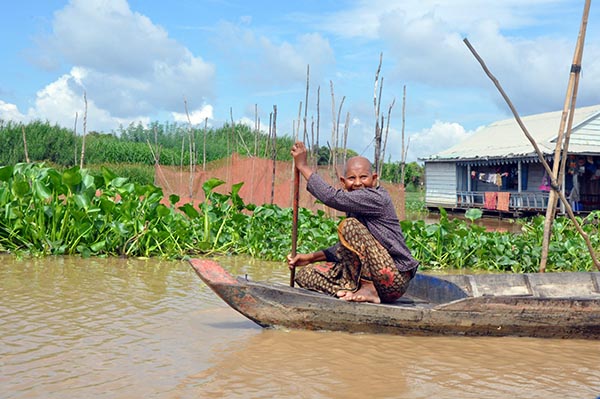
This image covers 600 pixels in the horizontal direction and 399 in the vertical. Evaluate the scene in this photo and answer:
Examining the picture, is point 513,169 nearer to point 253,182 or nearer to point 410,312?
point 253,182

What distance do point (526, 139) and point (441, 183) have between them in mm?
4329

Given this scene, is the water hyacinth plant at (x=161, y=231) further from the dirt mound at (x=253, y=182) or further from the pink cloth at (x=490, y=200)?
the pink cloth at (x=490, y=200)

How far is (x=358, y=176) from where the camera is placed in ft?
13.9

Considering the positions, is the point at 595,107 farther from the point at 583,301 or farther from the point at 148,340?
the point at 148,340

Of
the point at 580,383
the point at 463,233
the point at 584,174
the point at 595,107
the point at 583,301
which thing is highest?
the point at 595,107

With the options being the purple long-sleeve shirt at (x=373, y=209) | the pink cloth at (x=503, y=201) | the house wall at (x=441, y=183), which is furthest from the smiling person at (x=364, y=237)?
the house wall at (x=441, y=183)

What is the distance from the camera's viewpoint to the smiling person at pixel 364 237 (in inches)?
163

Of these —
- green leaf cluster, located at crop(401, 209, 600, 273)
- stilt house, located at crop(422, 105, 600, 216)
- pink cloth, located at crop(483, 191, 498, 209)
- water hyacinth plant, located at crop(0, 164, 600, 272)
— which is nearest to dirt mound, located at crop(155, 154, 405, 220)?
water hyacinth plant, located at crop(0, 164, 600, 272)

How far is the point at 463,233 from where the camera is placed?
7.99 meters

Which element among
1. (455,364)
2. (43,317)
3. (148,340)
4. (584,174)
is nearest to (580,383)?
(455,364)

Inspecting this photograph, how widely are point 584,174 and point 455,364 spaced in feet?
53.0

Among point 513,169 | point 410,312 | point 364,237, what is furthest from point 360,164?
point 513,169

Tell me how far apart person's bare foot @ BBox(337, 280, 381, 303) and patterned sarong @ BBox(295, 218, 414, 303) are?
0.09ft

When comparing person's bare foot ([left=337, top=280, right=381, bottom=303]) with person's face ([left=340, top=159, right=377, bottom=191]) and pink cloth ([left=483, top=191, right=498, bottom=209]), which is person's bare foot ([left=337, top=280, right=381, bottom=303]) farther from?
pink cloth ([left=483, top=191, right=498, bottom=209])
